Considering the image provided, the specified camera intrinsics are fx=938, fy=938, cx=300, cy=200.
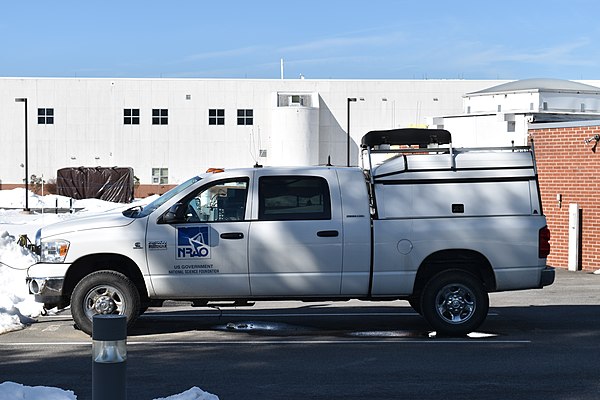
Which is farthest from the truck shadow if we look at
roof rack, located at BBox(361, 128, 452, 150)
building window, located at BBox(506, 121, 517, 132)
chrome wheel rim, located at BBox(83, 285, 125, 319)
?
building window, located at BBox(506, 121, 517, 132)

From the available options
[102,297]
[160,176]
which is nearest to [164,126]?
[160,176]

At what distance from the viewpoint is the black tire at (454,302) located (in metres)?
11.4

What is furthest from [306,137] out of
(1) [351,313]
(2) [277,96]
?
(1) [351,313]

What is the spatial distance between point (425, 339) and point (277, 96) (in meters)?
56.2

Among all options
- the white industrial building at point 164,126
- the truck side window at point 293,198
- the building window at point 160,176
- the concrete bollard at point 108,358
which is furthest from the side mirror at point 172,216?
the building window at point 160,176

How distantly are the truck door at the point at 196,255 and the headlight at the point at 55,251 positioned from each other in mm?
1004

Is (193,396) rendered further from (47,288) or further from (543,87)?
(543,87)

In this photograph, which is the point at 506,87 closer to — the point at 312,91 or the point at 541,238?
the point at 312,91

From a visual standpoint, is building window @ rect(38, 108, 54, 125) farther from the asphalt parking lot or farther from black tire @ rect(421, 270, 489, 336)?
black tire @ rect(421, 270, 489, 336)

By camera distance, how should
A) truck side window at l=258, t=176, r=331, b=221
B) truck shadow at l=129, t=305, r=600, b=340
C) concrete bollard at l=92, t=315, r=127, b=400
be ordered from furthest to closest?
truck shadow at l=129, t=305, r=600, b=340
truck side window at l=258, t=176, r=331, b=221
concrete bollard at l=92, t=315, r=127, b=400

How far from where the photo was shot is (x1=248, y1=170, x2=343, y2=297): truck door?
36.5 ft

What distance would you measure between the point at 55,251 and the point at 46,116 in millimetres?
57239

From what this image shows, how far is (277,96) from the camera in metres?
66.7

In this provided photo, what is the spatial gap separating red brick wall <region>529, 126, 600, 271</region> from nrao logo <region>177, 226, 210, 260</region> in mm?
11895
